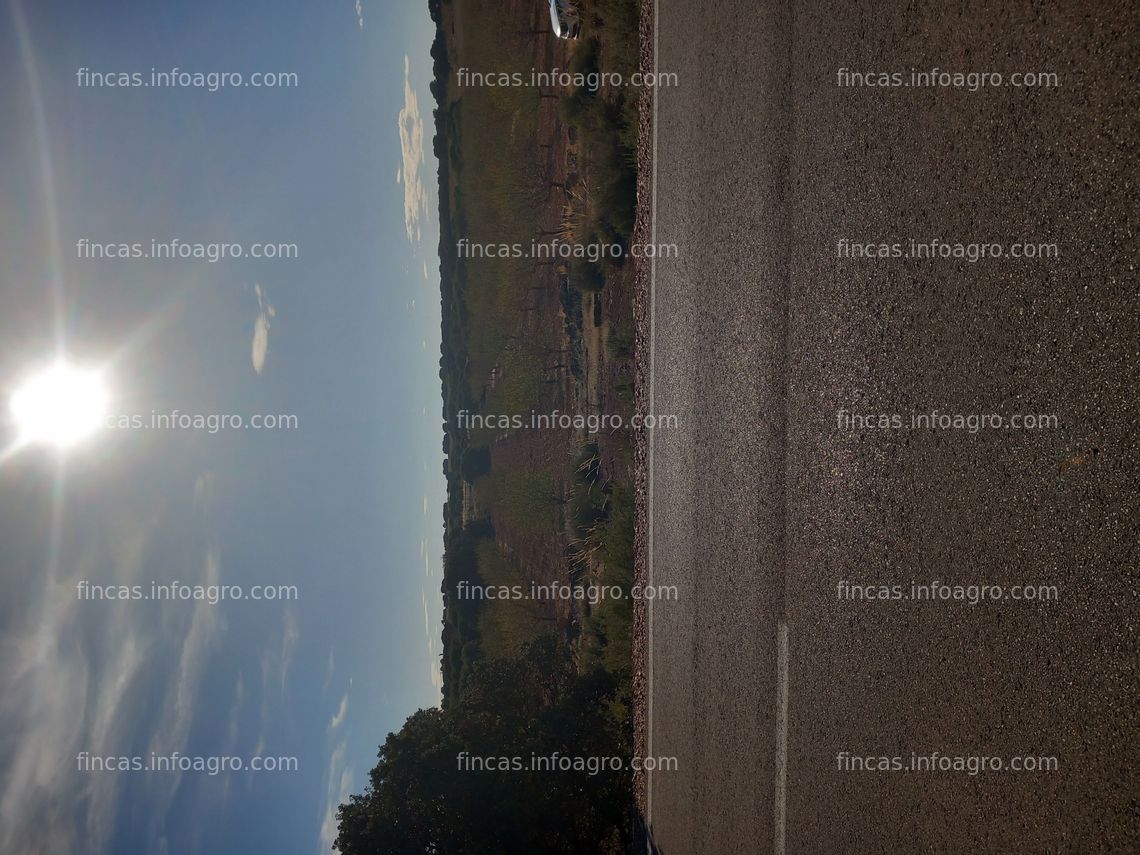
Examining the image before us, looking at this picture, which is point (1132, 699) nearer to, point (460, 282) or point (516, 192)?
point (516, 192)

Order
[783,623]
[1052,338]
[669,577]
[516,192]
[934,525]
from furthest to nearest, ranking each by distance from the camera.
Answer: [516,192]
[669,577]
[783,623]
[934,525]
[1052,338]

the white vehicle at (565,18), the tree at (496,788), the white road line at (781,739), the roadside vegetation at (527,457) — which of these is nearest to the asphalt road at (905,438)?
the white road line at (781,739)

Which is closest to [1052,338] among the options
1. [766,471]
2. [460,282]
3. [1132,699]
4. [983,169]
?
[983,169]

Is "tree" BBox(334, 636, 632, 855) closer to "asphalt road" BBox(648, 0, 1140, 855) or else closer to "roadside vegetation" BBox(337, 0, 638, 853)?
"roadside vegetation" BBox(337, 0, 638, 853)

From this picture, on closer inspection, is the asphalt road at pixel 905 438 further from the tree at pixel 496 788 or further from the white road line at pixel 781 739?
the tree at pixel 496 788

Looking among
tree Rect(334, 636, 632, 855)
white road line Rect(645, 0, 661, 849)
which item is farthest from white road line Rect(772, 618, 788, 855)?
tree Rect(334, 636, 632, 855)

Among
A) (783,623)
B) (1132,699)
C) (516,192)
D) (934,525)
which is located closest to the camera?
(1132,699)
